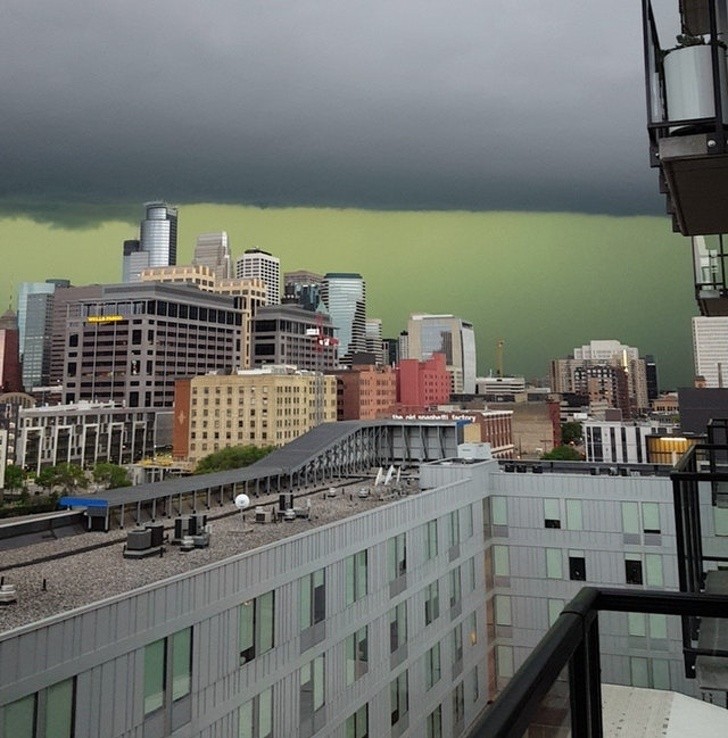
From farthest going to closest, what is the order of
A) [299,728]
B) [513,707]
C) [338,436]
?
[338,436] → [299,728] → [513,707]

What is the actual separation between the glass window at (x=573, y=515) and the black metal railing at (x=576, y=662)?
68.9ft

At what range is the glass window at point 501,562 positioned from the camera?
2214 cm

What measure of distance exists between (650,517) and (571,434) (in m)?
110

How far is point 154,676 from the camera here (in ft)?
30.2

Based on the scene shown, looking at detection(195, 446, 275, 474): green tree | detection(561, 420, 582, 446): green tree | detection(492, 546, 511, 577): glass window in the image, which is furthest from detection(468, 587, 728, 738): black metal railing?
detection(561, 420, 582, 446): green tree

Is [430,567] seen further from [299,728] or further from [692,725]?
[692,725]

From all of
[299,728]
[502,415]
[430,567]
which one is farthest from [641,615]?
[502,415]

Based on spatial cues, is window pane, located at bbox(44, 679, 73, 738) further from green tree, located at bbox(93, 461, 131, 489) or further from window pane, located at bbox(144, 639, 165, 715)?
green tree, located at bbox(93, 461, 131, 489)

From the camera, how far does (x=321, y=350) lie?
529 feet

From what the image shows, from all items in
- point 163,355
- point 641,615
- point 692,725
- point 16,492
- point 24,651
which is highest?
point 163,355

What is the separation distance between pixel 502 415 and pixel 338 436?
85.9m

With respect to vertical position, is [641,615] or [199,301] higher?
[199,301]

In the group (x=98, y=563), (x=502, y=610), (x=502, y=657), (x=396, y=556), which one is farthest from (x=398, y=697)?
(x=98, y=563)

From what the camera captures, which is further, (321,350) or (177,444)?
(321,350)
